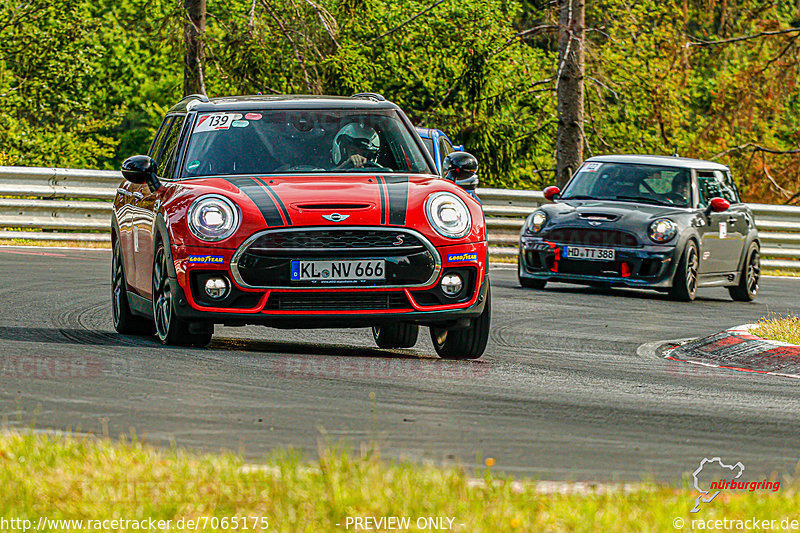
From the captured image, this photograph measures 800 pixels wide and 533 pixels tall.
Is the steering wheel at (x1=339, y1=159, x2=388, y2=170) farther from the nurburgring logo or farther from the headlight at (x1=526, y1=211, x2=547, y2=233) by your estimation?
the headlight at (x1=526, y1=211, x2=547, y2=233)

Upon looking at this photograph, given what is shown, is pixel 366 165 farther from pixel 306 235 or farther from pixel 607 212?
pixel 607 212

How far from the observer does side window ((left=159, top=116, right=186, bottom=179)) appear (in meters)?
9.35

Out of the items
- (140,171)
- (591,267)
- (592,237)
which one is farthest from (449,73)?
(140,171)

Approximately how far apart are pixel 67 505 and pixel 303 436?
158 centimetres

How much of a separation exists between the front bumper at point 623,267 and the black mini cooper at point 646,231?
1 centimetres

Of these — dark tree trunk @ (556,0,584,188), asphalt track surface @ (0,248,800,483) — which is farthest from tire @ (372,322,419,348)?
dark tree trunk @ (556,0,584,188)

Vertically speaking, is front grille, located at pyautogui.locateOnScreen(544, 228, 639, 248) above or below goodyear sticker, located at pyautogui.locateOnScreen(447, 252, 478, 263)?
below

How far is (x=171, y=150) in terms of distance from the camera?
9617 millimetres

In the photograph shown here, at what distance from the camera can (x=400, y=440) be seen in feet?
18.7

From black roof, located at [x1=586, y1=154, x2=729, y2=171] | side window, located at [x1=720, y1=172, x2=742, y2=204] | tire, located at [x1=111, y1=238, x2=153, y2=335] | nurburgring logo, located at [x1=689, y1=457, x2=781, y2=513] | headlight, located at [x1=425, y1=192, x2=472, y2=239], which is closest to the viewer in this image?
nurburgring logo, located at [x1=689, y1=457, x2=781, y2=513]

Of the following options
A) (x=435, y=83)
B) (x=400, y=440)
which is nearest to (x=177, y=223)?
(x=400, y=440)

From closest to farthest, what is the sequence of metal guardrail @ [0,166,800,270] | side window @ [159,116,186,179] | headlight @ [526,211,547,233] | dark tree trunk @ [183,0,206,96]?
side window @ [159,116,186,179] < headlight @ [526,211,547,233] < metal guardrail @ [0,166,800,270] < dark tree trunk @ [183,0,206,96]

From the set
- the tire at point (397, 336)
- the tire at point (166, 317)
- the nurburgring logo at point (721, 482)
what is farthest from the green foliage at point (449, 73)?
the nurburgring logo at point (721, 482)

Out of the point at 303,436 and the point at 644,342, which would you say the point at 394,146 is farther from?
the point at 303,436
